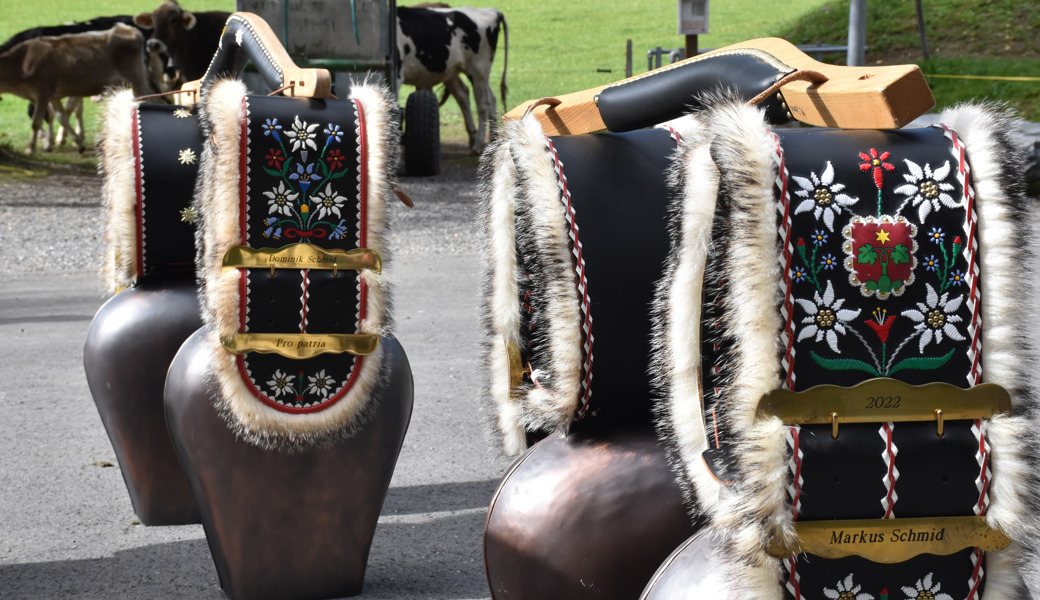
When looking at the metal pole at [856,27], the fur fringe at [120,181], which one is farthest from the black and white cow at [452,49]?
the fur fringe at [120,181]

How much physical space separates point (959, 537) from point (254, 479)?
1.69 m

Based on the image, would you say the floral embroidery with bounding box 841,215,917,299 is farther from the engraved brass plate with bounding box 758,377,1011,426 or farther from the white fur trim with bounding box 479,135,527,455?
the white fur trim with bounding box 479,135,527,455

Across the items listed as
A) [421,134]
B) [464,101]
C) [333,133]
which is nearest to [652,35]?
[464,101]

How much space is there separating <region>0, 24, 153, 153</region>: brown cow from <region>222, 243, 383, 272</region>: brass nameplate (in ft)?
38.9

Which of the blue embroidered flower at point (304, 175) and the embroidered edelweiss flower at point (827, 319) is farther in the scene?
the blue embroidered flower at point (304, 175)

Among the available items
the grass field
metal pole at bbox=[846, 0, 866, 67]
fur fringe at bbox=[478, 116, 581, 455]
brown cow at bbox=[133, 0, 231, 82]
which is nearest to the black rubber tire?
the grass field

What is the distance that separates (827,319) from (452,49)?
13838 millimetres

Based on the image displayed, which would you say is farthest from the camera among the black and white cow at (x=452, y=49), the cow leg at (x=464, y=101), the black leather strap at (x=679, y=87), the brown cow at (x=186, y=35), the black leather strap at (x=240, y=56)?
the cow leg at (x=464, y=101)

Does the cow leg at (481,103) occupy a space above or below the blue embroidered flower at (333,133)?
above

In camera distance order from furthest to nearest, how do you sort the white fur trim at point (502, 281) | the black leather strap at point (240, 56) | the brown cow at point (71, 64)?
the brown cow at point (71, 64), the black leather strap at point (240, 56), the white fur trim at point (502, 281)

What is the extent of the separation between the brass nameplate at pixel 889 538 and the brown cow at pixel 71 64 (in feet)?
43.9

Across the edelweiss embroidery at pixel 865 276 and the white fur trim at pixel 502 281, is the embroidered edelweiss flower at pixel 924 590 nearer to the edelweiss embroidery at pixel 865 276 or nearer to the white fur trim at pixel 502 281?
the edelweiss embroidery at pixel 865 276

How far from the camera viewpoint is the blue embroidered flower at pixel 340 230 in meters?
2.51

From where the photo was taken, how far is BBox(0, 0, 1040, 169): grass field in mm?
14781
